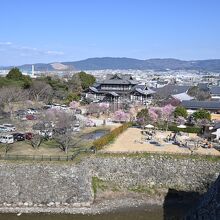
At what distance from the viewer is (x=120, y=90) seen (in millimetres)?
50812

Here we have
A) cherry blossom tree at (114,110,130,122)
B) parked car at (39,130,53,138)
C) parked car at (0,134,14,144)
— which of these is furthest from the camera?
cherry blossom tree at (114,110,130,122)

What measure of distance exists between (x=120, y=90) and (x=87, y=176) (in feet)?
104

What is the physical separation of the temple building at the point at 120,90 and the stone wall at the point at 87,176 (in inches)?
1079

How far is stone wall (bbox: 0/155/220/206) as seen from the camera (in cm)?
1856

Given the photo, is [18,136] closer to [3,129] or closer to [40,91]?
[3,129]

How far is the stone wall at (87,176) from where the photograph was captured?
1856 centimetres

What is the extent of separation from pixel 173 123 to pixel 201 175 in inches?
502

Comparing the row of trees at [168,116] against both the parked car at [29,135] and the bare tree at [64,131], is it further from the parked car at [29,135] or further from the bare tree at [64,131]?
the parked car at [29,135]

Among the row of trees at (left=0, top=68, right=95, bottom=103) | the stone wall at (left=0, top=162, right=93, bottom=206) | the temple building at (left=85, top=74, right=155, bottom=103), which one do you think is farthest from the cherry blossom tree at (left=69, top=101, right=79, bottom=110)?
the stone wall at (left=0, top=162, right=93, bottom=206)

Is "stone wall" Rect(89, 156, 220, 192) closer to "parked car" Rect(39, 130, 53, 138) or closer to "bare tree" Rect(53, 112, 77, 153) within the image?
"bare tree" Rect(53, 112, 77, 153)

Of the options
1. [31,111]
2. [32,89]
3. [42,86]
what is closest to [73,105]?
[42,86]

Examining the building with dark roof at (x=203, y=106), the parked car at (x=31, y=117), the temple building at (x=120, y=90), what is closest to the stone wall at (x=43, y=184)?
the parked car at (x=31, y=117)

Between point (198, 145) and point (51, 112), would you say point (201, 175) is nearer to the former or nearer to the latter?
point (198, 145)

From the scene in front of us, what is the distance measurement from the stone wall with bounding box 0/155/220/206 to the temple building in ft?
89.9
